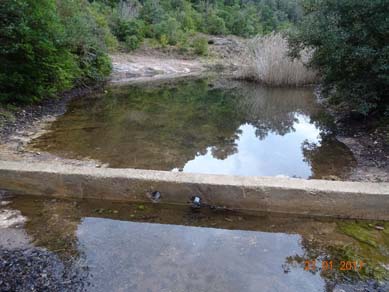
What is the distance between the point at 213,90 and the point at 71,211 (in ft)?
27.0

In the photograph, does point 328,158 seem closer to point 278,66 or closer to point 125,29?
point 278,66

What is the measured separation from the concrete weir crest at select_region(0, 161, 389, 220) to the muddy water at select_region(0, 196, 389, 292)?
0.09m

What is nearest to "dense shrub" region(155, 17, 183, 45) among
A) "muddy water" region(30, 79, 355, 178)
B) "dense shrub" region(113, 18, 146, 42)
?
"dense shrub" region(113, 18, 146, 42)

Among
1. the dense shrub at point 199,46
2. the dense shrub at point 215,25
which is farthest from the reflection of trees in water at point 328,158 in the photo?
the dense shrub at point 215,25

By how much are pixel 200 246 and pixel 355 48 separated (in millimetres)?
3765

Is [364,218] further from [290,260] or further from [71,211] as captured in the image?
[71,211]

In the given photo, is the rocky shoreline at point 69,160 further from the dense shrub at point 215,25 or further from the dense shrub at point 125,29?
the dense shrub at point 215,25

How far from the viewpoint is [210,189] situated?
113 inches

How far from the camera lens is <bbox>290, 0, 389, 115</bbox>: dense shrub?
181 inches

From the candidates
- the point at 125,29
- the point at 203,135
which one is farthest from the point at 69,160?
the point at 125,29

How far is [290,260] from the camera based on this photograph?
2.26 m

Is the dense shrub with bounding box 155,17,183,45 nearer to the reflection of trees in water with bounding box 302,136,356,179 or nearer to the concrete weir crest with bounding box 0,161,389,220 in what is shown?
the reflection of trees in water with bounding box 302,136,356,179

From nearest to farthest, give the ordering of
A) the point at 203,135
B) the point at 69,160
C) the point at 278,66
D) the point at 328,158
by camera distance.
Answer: the point at 69,160
the point at 328,158
the point at 203,135
the point at 278,66

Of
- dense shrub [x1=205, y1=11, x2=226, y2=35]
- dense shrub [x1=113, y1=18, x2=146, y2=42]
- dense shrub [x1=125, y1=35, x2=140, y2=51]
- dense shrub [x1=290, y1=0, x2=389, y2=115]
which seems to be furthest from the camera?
dense shrub [x1=205, y1=11, x2=226, y2=35]
